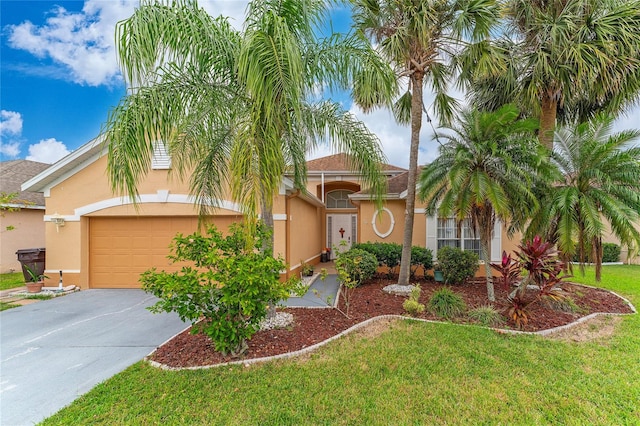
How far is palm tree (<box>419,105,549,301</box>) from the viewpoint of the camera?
23.5 feet

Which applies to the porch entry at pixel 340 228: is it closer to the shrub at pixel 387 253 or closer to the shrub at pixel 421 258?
the shrub at pixel 387 253

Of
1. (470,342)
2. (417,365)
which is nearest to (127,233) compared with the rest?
(417,365)

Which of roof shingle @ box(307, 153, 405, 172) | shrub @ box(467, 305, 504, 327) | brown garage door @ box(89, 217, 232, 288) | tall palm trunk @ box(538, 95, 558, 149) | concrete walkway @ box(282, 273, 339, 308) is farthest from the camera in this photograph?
roof shingle @ box(307, 153, 405, 172)

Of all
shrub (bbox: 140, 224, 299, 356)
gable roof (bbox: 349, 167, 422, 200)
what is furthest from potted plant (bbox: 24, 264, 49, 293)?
gable roof (bbox: 349, 167, 422, 200)

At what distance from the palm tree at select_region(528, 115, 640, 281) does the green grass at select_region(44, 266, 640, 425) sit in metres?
2.63

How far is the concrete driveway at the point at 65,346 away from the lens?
4.05m

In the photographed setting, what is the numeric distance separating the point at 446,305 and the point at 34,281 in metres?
12.8

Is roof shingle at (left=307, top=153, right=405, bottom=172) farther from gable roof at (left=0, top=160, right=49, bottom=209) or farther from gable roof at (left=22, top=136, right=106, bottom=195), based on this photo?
gable roof at (left=0, top=160, right=49, bottom=209)

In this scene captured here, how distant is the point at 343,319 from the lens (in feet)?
21.8

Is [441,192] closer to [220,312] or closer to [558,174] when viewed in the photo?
[558,174]

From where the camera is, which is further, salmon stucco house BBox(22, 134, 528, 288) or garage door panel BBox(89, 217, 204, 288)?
garage door panel BBox(89, 217, 204, 288)

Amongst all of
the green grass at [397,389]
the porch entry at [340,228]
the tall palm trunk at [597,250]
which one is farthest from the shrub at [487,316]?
the porch entry at [340,228]

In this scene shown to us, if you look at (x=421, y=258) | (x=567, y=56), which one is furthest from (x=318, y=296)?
(x=567, y=56)

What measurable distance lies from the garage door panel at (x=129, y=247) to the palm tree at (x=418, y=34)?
7.97 meters
